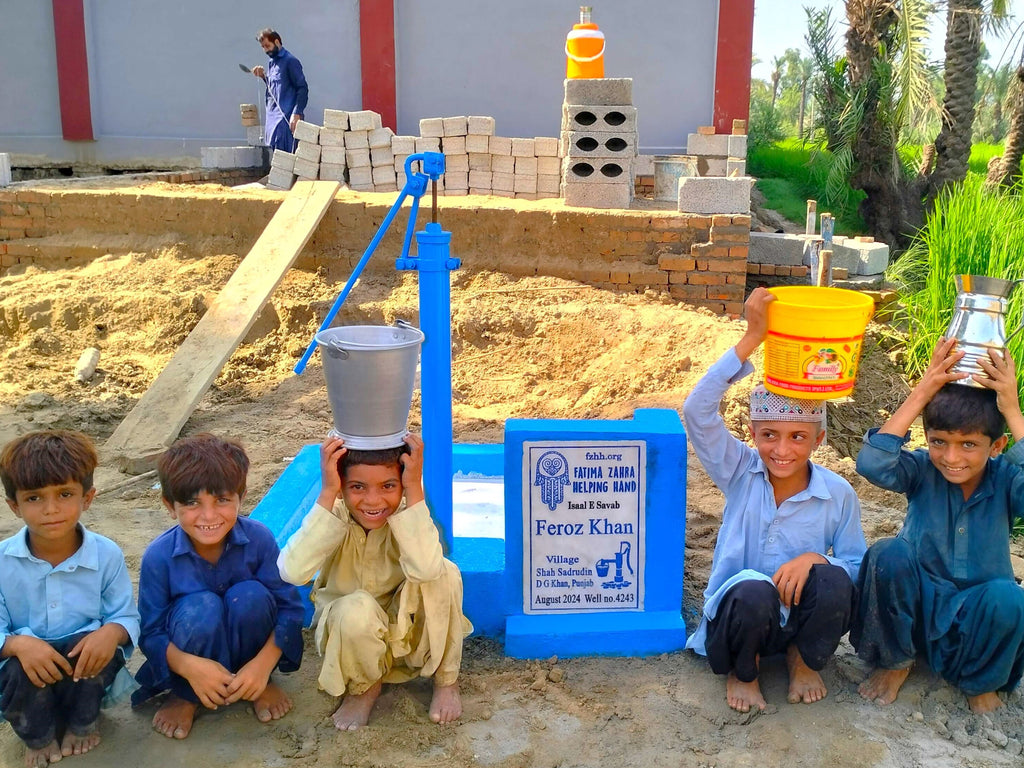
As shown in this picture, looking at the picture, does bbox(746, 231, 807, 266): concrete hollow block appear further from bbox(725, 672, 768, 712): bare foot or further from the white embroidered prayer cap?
bbox(725, 672, 768, 712): bare foot

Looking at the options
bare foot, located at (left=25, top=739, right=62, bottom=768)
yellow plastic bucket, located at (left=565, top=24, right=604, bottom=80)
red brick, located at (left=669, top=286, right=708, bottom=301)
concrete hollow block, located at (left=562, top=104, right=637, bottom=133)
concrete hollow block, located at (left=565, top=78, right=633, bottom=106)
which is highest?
yellow plastic bucket, located at (left=565, top=24, right=604, bottom=80)

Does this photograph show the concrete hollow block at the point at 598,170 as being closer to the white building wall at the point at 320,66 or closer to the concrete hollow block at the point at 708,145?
the concrete hollow block at the point at 708,145

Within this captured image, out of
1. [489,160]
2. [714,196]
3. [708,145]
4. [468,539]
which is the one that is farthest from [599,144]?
[468,539]

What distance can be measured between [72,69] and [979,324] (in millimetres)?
13486

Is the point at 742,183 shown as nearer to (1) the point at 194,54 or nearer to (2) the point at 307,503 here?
(2) the point at 307,503

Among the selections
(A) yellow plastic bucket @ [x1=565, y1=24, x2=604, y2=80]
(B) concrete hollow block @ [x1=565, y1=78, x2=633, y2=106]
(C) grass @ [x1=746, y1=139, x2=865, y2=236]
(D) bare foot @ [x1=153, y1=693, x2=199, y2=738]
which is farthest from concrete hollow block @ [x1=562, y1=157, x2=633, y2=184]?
(C) grass @ [x1=746, y1=139, x2=865, y2=236]

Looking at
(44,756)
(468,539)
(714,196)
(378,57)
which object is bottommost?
(44,756)

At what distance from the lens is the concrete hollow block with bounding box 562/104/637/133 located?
7.44 metres

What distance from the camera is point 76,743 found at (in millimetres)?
2660

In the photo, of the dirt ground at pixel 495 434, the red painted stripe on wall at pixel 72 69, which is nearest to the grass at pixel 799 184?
the dirt ground at pixel 495 434

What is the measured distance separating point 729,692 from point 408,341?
55.5 inches

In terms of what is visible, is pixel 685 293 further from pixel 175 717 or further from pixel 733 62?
pixel 733 62

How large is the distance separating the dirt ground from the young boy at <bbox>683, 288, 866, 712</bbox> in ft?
0.49

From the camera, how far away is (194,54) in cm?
1288
